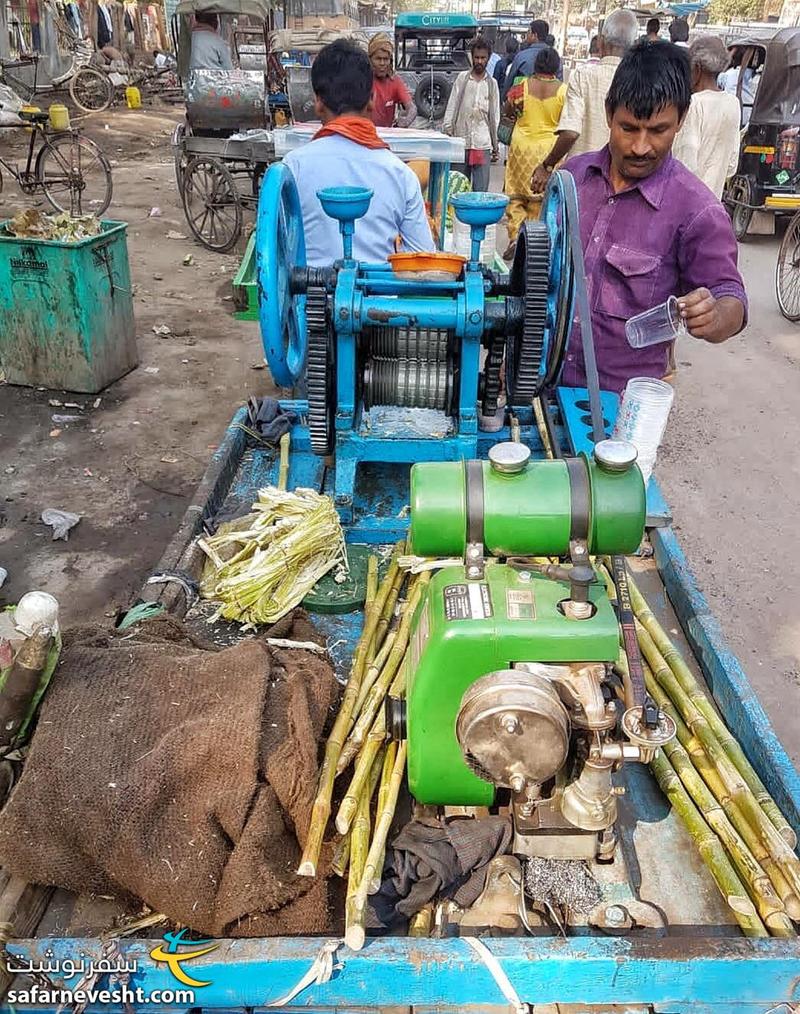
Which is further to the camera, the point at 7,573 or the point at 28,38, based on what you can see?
the point at 28,38

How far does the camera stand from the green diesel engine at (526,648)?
1.46m

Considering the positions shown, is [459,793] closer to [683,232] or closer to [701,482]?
[683,232]

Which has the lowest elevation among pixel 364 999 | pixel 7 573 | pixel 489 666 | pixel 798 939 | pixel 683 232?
pixel 7 573

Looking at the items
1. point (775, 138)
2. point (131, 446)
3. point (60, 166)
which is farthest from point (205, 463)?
point (775, 138)

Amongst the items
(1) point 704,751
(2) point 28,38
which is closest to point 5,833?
(1) point 704,751

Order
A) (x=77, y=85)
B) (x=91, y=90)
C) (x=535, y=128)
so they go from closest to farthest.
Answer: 1. (x=535, y=128)
2. (x=77, y=85)
3. (x=91, y=90)

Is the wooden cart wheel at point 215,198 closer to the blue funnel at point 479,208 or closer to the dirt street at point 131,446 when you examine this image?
the dirt street at point 131,446

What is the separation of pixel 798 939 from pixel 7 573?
3.67 m

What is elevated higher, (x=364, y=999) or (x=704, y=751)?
(x=704, y=751)

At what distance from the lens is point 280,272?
104 inches

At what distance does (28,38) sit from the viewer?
709 inches

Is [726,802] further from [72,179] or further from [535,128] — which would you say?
[72,179]

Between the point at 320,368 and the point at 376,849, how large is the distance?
5.07 ft

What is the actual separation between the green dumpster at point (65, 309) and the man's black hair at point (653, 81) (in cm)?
378
